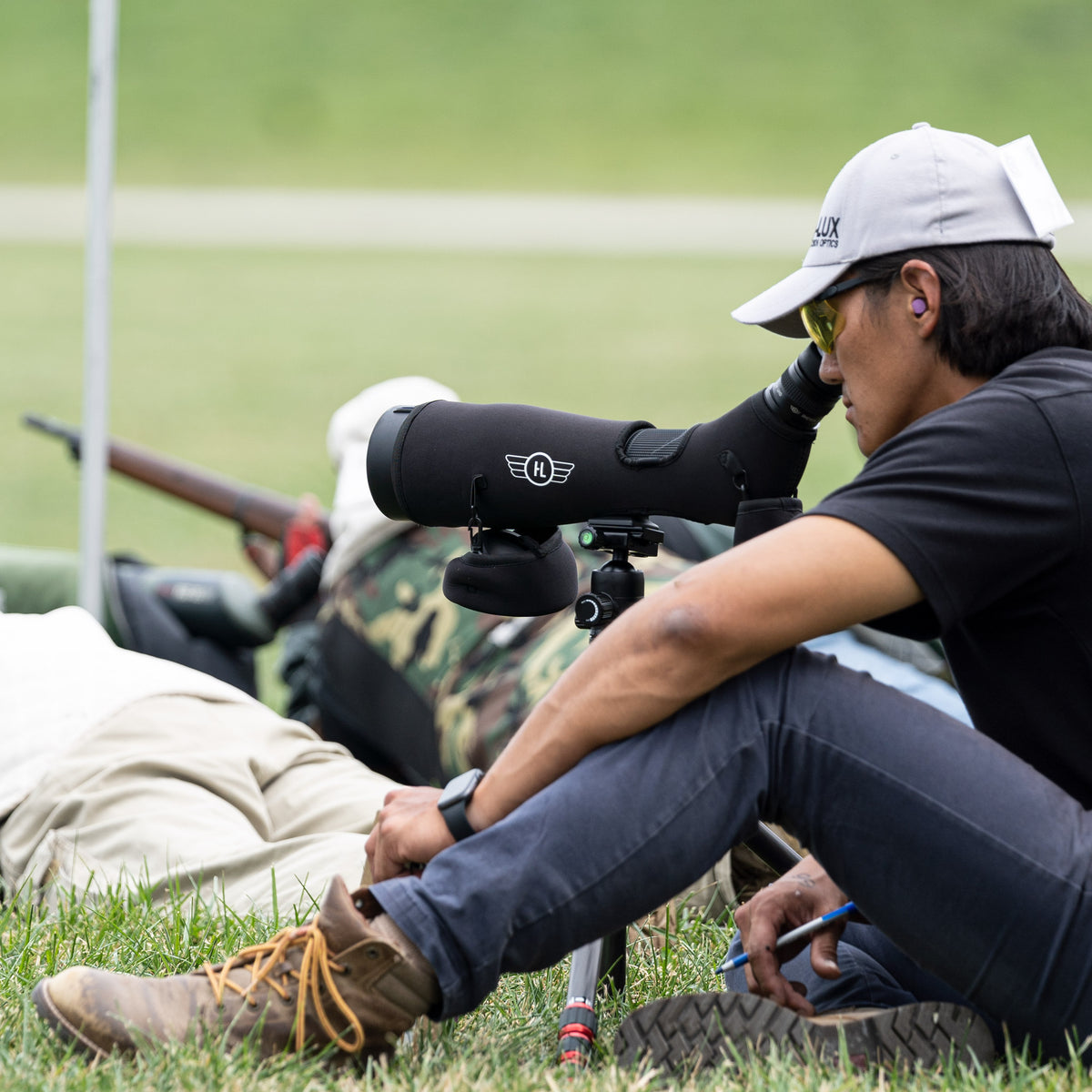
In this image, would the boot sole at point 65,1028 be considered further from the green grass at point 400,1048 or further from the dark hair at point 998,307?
the dark hair at point 998,307

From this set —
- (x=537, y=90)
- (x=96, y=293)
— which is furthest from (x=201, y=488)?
(x=537, y=90)

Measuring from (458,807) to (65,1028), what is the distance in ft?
1.57

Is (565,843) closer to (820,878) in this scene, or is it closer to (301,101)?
(820,878)

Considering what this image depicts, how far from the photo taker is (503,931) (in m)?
1.61

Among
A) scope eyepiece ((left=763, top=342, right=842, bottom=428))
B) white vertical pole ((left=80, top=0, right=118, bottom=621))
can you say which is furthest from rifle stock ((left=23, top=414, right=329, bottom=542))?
scope eyepiece ((left=763, top=342, right=842, bottom=428))

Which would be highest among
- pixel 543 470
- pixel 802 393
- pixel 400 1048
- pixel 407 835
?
pixel 802 393

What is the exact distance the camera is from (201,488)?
600cm

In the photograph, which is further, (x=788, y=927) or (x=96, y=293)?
(x=96, y=293)

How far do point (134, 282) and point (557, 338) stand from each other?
7.69 meters

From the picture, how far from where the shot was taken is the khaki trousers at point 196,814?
255cm

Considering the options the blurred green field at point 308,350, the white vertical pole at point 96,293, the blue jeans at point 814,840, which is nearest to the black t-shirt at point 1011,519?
the blue jeans at point 814,840

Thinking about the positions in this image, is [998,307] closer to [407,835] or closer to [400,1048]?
[407,835]

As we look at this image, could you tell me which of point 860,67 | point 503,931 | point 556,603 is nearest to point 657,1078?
point 503,931

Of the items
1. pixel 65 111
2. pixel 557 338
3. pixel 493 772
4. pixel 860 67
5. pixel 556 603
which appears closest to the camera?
pixel 493 772
